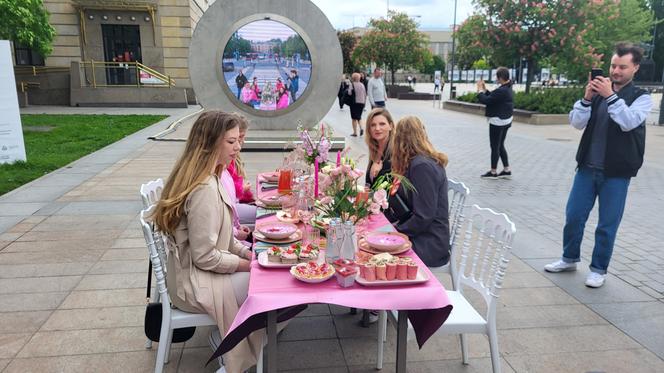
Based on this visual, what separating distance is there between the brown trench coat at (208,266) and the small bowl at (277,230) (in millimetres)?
260

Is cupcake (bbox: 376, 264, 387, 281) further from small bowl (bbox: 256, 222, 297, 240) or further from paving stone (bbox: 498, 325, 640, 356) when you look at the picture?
paving stone (bbox: 498, 325, 640, 356)

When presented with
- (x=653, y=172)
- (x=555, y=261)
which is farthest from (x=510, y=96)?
(x=555, y=261)

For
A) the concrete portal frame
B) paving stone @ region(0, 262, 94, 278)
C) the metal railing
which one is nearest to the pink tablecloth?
paving stone @ region(0, 262, 94, 278)

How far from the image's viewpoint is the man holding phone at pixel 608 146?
156 inches

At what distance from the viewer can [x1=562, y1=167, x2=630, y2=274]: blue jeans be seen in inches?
164

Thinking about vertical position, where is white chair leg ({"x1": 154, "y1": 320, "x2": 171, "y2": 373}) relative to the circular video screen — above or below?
below

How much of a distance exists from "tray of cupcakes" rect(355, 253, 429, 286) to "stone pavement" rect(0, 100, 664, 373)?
0.98 meters

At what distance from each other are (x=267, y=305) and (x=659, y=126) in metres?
19.1

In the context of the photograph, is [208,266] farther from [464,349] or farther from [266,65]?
[266,65]

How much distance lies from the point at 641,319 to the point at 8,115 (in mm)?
10176

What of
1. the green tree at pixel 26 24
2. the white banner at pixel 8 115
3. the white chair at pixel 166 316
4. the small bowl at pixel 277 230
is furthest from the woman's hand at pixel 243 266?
the green tree at pixel 26 24

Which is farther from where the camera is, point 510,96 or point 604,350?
point 510,96

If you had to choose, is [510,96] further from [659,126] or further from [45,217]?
[659,126]

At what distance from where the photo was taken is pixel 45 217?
6176mm
